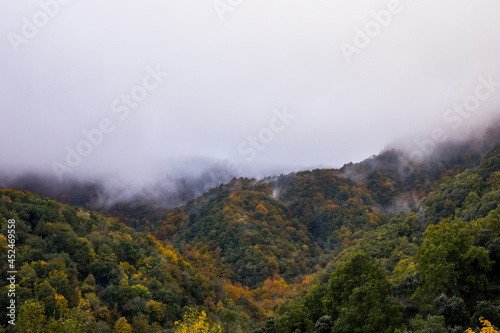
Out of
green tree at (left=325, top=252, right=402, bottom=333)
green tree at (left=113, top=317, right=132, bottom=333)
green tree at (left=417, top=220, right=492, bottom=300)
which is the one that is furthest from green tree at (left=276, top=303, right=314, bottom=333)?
green tree at (left=113, top=317, right=132, bottom=333)

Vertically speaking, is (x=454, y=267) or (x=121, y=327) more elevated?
(x=121, y=327)

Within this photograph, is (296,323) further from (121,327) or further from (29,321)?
(121,327)

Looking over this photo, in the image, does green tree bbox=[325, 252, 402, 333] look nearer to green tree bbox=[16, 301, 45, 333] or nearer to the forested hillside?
the forested hillside

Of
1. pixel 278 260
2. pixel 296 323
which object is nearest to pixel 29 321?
pixel 296 323

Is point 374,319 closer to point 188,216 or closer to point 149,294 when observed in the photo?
point 149,294

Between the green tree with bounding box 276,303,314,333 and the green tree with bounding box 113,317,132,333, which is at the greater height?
the green tree with bounding box 113,317,132,333

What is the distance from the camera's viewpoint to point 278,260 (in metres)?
108

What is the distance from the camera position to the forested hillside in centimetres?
3016

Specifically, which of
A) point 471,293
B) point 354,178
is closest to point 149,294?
point 471,293

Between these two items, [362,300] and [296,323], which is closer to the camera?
[362,300]

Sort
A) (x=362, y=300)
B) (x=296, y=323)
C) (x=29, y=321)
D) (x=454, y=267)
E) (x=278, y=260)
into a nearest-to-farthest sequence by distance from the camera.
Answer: (x=29, y=321) → (x=454, y=267) → (x=362, y=300) → (x=296, y=323) → (x=278, y=260)

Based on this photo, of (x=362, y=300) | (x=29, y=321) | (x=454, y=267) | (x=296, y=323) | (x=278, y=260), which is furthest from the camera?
(x=278, y=260)

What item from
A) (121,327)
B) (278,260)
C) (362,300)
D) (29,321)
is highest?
(29,321)

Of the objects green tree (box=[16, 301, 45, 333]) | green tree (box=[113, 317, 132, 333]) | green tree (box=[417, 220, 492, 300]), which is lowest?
green tree (box=[417, 220, 492, 300])
